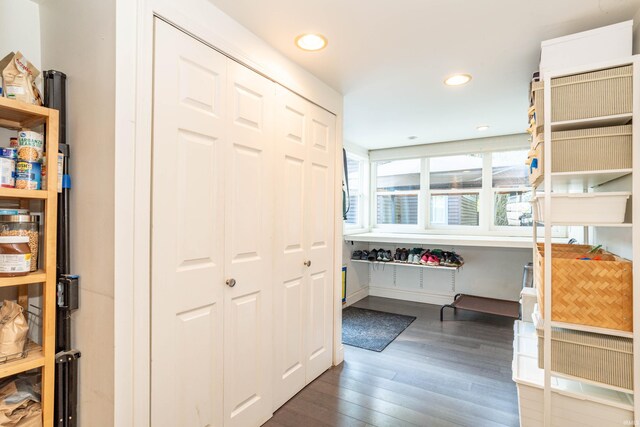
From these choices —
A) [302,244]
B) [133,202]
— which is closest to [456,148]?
[302,244]

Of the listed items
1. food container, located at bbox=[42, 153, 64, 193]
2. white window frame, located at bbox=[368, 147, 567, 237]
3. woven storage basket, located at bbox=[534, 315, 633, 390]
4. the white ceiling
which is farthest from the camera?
white window frame, located at bbox=[368, 147, 567, 237]

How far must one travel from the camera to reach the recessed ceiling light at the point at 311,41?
5.80ft

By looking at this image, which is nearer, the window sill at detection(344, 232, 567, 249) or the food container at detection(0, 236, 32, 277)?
the food container at detection(0, 236, 32, 277)

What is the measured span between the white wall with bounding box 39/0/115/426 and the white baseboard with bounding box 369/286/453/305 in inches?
159

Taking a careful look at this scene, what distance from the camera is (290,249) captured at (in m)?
2.07

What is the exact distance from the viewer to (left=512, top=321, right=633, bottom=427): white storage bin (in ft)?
4.66

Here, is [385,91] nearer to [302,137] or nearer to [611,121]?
[302,137]

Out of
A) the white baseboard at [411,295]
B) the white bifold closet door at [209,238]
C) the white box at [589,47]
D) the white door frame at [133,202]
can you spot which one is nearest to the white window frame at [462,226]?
the white baseboard at [411,295]

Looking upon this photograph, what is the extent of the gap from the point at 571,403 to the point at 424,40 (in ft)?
6.47

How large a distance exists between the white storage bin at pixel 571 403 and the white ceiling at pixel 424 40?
1782 millimetres

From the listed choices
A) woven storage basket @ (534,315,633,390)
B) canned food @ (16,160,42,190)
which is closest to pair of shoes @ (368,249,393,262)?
woven storage basket @ (534,315,633,390)

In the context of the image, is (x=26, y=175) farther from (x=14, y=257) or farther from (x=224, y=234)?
(x=224, y=234)

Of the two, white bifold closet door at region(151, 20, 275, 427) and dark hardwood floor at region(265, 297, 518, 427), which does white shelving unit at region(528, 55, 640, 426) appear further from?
white bifold closet door at region(151, 20, 275, 427)

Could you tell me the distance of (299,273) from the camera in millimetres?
2154
